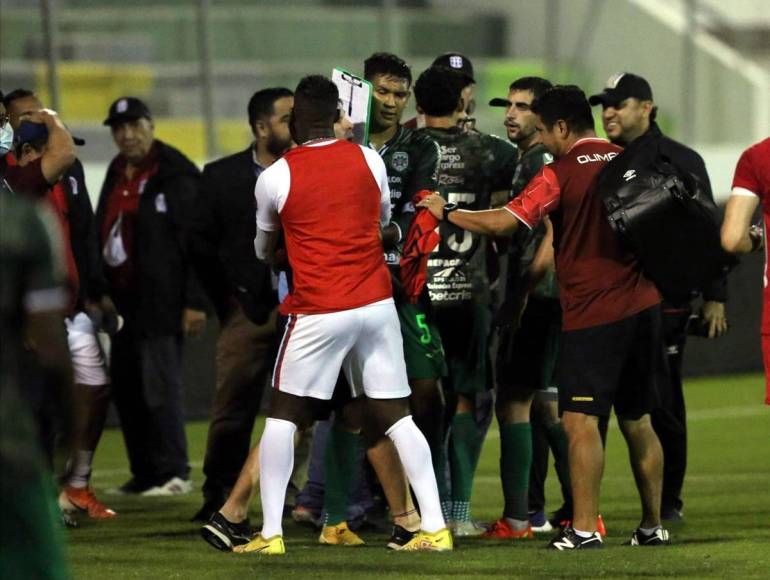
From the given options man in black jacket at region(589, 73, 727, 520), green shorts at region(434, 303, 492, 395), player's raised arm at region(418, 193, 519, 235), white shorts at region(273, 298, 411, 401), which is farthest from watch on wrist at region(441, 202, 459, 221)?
man in black jacket at region(589, 73, 727, 520)

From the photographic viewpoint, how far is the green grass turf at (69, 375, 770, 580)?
6555 millimetres

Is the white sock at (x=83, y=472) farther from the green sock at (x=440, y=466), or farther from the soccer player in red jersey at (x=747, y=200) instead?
the soccer player in red jersey at (x=747, y=200)

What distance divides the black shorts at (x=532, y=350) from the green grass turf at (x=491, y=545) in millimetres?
725

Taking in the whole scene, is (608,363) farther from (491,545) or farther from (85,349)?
(85,349)

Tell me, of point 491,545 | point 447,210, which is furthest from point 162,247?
point 491,545

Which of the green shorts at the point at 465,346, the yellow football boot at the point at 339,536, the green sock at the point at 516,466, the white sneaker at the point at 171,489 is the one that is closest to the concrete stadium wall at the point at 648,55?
the white sneaker at the point at 171,489

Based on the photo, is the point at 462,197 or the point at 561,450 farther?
the point at 561,450

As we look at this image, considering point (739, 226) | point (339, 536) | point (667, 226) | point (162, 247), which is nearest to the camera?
point (739, 226)

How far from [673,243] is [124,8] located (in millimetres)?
9437

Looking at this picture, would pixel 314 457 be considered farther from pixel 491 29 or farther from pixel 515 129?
pixel 491 29

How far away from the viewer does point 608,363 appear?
6.97 meters

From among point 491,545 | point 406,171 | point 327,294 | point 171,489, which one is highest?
point 406,171

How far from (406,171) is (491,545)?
5.49ft

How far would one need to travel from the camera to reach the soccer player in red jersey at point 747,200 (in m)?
6.41
